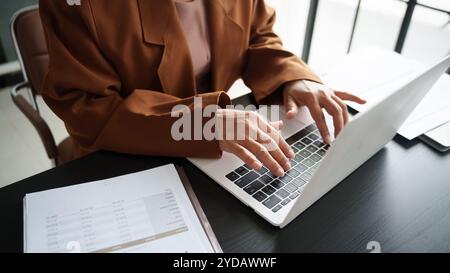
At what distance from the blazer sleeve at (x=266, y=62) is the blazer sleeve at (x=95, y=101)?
0.20 meters

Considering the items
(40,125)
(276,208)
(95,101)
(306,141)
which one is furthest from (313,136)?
(40,125)

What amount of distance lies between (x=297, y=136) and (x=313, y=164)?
98 millimetres

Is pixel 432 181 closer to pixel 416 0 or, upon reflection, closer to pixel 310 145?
pixel 310 145

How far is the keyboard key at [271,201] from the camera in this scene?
0.63m

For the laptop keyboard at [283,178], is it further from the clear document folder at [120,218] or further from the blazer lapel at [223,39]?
the blazer lapel at [223,39]

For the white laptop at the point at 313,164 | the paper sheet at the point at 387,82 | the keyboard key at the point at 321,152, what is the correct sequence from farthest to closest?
the paper sheet at the point at 387,82 → the keyboard key at the point at 321,152 → the white laptop at the point at 313,164

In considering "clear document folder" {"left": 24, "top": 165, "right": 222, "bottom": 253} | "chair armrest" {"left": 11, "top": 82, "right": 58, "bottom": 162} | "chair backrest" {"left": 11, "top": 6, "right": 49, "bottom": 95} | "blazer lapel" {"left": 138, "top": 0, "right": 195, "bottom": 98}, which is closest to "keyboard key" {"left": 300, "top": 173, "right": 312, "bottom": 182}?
"clear document folder" {"left": 24, "top": 165, "right": 222, "bottom": 253}

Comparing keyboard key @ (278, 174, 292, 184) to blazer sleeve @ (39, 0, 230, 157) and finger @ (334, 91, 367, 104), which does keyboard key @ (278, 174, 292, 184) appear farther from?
finger @ (334, 91, 367, 104)

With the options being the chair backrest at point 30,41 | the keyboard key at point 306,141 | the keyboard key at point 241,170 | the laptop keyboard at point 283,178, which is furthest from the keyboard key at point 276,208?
the chair backrest at point 30,41

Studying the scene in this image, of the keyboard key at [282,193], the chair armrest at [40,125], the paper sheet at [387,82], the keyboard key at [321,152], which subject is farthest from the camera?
the chair armrest at [40,125]

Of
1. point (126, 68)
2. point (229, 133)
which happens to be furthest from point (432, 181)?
point (126, 68)

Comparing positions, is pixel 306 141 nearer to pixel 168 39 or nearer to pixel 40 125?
pixel 168 39

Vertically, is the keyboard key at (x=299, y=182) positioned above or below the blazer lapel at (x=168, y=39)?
below

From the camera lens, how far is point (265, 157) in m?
0.69
